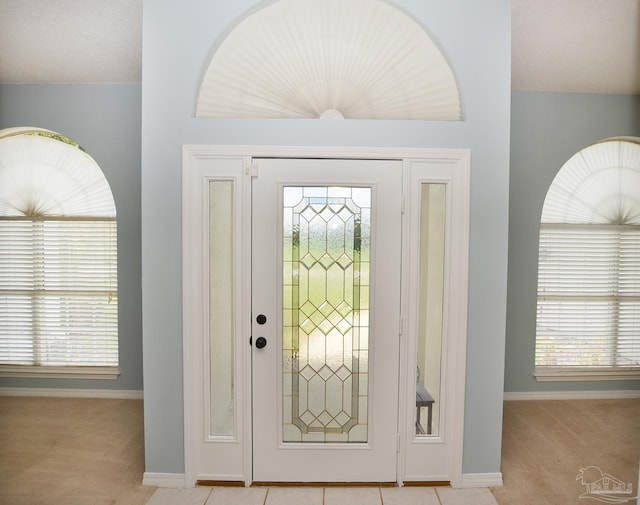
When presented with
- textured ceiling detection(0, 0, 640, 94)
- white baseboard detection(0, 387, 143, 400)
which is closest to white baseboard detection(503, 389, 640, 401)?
textured ceiling detection(0, 0, 640, 94)

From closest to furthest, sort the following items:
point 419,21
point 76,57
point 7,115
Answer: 1. point 419,21
2. point 76,57
3. point 7,115

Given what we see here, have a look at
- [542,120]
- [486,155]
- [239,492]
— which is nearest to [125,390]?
[239,492]

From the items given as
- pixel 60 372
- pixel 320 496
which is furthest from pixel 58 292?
pixel 320 496

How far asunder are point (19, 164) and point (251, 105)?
2.73 metres

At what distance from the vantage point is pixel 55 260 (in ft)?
11.7

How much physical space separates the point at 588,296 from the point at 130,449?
434 centimetres

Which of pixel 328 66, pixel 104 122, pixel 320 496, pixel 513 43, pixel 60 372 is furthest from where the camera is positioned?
pixel 60 372

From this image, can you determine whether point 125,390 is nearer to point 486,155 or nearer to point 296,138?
point 296,138

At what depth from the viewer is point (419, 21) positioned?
2.22 metres

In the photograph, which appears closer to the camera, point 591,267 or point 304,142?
Result: point 304,142

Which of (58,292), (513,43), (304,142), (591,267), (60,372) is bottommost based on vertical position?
(60,372)

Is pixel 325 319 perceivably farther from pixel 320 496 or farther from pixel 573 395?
pixel 573 395

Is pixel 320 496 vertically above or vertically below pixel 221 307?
below

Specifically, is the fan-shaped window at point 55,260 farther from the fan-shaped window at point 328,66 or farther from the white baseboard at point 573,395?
the white baseboard at point 573,395
